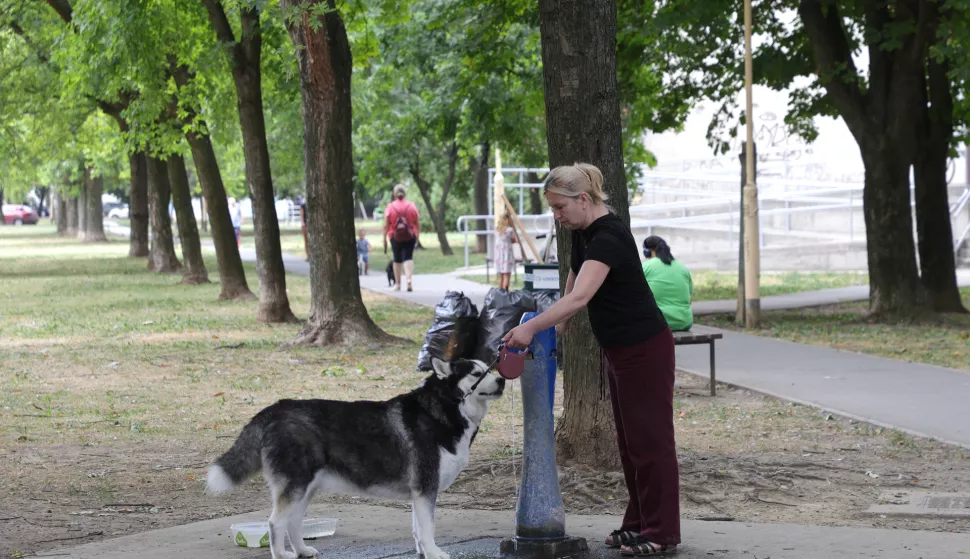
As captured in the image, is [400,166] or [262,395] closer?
[262,395]

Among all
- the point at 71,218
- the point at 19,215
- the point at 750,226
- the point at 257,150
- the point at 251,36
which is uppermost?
the point at 251,36

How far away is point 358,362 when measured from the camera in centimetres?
1453

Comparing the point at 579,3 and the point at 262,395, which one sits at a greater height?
the point at 579,3

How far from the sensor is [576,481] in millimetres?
7668

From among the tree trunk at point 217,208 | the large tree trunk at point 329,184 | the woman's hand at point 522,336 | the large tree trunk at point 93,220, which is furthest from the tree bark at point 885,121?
the large tree trunk at point 93,220

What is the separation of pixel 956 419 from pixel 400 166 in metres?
32.5

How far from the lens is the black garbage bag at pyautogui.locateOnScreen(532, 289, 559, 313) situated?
12502 millimetres

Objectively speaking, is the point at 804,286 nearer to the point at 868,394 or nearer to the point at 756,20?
the point at 756,20

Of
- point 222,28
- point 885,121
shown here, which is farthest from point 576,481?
point 222,28

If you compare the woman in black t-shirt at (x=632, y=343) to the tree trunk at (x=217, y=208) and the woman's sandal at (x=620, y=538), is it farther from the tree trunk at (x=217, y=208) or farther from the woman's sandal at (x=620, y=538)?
the tree trunk at (x=217, y=208)

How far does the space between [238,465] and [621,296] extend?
188 cm

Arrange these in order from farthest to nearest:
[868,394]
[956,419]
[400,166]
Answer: [400,166]
[868,394]
[956,419]

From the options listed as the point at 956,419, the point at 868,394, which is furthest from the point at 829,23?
the point at 956,419

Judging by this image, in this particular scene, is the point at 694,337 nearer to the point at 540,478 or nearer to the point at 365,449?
the point at 540,478
